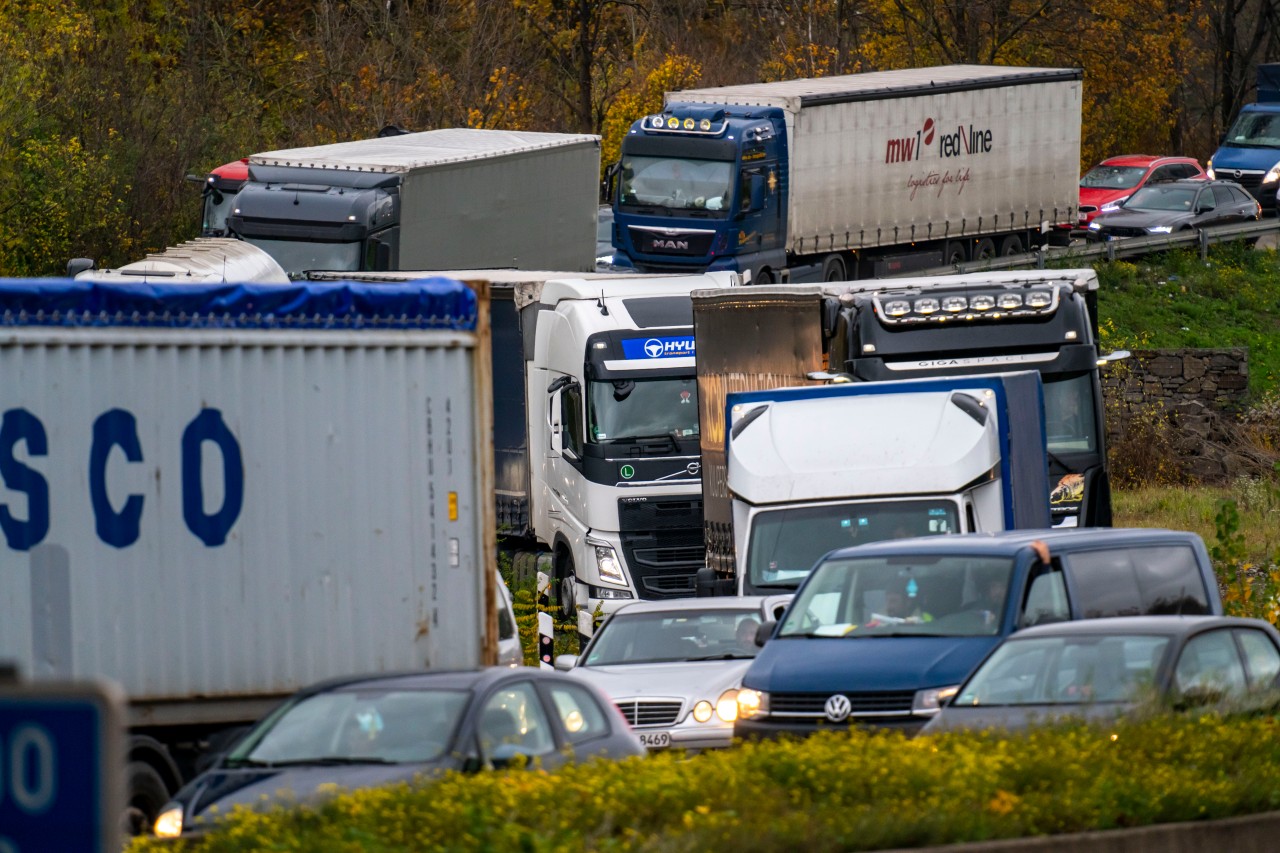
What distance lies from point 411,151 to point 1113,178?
23.1m

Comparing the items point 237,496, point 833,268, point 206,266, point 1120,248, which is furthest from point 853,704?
point 1120,248

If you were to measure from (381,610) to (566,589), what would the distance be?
39.7ft

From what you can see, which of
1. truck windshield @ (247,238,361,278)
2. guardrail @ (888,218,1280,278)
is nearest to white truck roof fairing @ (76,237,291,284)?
truck windshield @ (247,238,361,278)

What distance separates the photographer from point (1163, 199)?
1745 inches

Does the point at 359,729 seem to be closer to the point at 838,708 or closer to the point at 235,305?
the point at 235,305

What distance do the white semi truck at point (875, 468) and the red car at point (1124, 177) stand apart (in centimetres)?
3194

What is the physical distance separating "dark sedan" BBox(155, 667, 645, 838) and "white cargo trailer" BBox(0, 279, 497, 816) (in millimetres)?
1456

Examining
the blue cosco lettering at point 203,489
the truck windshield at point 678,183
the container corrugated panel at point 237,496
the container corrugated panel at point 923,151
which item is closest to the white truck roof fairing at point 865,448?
the container corrugated panel at point 237,496

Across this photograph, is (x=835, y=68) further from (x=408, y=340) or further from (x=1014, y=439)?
(x=408, y=340)

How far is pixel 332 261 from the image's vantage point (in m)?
29.3

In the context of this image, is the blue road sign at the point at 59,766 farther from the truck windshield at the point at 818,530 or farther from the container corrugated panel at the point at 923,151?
the container corrugated panel at the point at 923,151

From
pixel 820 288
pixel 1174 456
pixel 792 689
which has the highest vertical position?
pixel 820 288

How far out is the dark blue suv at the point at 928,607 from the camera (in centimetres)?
1154

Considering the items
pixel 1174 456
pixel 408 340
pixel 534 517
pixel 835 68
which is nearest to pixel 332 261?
pixel 534 517
